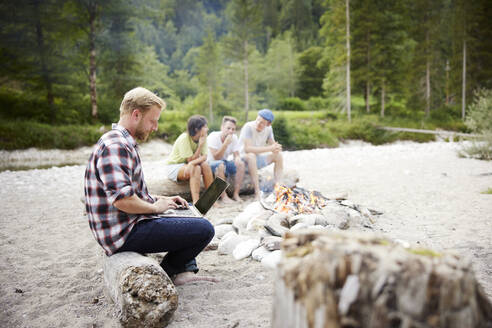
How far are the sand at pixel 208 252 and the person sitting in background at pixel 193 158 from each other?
0.43 m

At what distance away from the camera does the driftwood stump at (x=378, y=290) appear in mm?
1144

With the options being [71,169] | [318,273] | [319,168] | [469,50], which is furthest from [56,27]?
[469,50]

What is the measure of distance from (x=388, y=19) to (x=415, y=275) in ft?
91.3

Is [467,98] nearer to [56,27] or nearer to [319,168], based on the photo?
[319,168]

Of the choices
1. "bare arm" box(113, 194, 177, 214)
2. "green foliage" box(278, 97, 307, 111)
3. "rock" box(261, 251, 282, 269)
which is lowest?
"rock" box(261, 251, 282, 269)

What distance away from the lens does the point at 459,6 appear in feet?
82.2

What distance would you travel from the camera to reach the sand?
261 centimetres

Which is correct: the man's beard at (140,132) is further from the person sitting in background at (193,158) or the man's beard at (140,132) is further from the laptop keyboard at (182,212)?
the person sitting in background at (193,158)

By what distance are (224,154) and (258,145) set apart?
2.17ft

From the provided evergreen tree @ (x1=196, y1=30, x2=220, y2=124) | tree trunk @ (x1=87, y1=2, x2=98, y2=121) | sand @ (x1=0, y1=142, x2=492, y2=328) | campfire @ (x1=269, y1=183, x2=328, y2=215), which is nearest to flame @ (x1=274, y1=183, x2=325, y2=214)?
campfire @ (x1=269, y1=183, x2=328, y2=215)

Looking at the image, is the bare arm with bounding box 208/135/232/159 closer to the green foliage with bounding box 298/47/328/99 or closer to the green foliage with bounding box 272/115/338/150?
the green foliage with bounding box 272/115/338/150

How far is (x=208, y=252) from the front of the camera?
392 cm

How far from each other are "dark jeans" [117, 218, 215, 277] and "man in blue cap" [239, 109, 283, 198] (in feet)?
10.7

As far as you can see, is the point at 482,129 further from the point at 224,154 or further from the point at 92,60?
the point at 92,60
